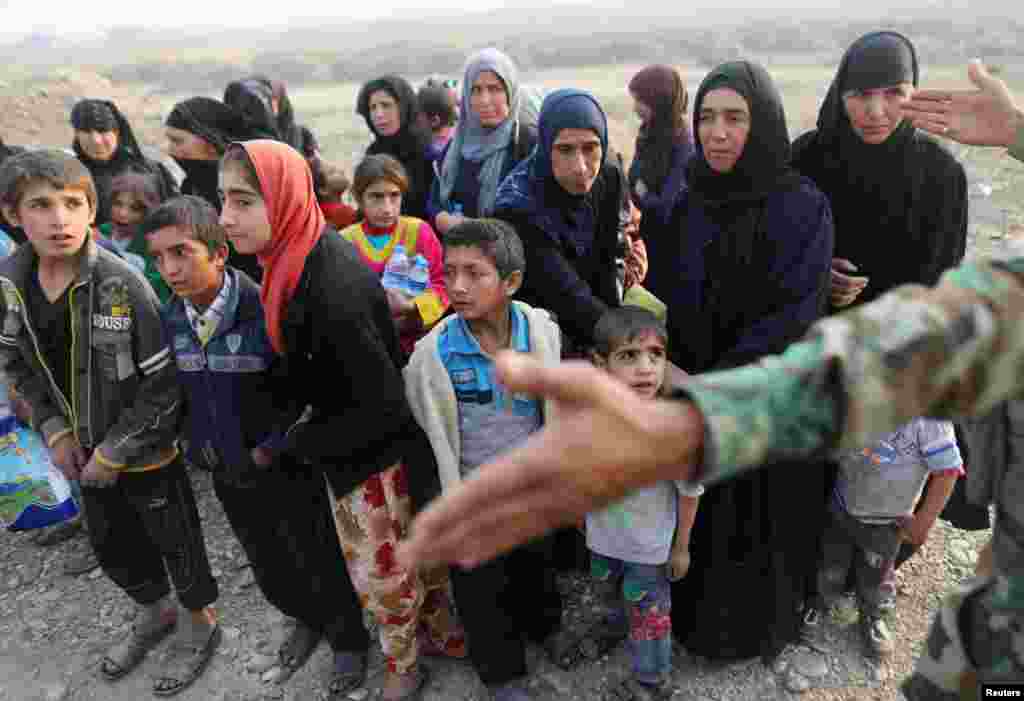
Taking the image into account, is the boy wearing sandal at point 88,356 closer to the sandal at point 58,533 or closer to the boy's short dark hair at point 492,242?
the boy's short dark hair at point 492,242

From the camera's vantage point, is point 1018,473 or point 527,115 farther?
point 527,115

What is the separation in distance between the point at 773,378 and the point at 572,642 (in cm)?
212

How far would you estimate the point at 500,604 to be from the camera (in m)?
2.32

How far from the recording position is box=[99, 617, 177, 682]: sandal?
268 cm

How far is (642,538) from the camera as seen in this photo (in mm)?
2201

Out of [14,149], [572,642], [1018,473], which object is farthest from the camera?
[14,149]

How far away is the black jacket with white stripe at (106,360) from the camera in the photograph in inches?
88.4

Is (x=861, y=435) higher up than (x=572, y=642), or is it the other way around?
(x=861, y=435)

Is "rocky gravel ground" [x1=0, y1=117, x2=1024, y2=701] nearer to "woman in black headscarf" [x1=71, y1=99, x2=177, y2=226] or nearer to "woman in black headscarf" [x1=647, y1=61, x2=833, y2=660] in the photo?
Result: "woman in black headscarf" [x1=647, y1=61, x2=833, y2=660]

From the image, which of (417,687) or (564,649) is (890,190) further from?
(417,687)

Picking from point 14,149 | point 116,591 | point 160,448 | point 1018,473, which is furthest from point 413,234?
point 14,149

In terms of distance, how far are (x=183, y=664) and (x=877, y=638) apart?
265 centimetres

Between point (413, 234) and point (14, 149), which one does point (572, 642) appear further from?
point (14, 149)

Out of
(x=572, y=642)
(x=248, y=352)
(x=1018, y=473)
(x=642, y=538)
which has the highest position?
(x=1018, y=473)
